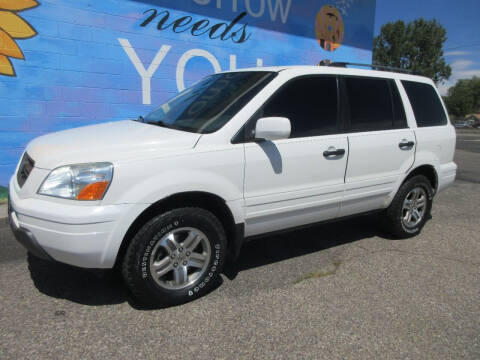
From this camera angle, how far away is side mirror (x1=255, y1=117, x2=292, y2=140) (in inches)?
108

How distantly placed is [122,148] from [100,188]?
1.08 feet

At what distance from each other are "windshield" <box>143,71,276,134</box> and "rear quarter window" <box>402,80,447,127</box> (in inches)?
75.2

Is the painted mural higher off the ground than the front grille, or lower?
higher

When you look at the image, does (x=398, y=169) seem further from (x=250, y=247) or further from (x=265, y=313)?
(x=265, y=313)

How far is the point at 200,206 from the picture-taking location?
2797mm

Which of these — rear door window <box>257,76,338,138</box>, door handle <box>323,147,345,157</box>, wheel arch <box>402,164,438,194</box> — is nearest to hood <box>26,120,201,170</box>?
rear door window <box>257,76,338,138</box>

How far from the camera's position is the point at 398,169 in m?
3.90

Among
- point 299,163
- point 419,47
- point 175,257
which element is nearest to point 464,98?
point 419,47

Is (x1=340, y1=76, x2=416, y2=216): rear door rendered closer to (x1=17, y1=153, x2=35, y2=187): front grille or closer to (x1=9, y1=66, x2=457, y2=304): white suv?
(x1=9, y1=66, x2=457, y2=304): white suv

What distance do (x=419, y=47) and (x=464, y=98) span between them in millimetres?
55824

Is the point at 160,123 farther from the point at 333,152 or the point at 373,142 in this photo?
the point at 373,142

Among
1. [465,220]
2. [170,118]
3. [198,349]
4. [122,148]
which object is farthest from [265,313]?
[465,220]

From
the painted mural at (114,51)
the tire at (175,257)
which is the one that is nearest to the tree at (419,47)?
the painted mural at (114,51)

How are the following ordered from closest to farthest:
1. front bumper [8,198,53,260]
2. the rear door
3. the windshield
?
1. front bumper [8,198,53,260]
2. the windshield
3. the rear door
